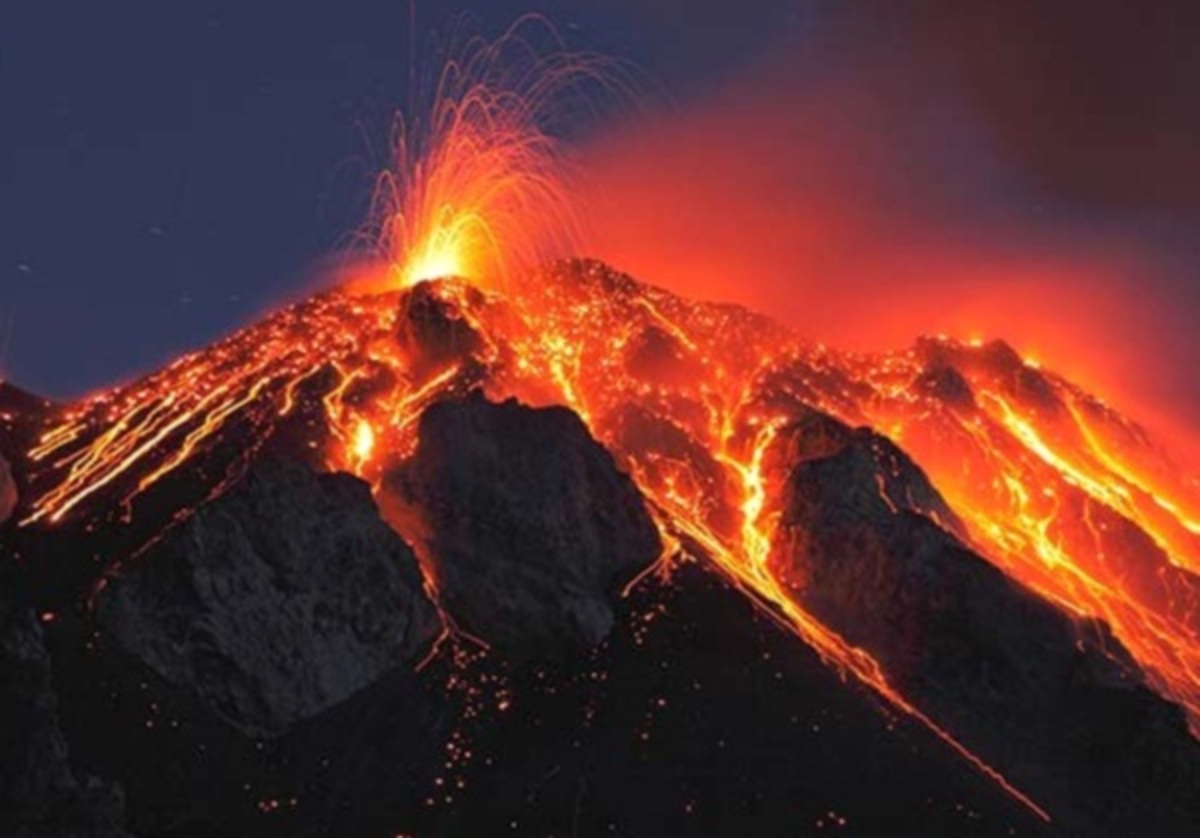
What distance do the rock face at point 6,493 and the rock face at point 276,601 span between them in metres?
10.6

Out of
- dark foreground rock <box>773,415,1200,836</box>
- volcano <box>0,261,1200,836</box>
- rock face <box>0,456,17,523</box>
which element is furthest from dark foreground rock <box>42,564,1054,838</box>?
rock face <box>0,456,17,523</box>

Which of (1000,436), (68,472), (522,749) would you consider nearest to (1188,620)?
(1000,436)

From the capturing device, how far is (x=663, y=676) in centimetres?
6481

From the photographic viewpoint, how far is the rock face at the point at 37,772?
138 feet

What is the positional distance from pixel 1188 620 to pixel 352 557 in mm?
67759

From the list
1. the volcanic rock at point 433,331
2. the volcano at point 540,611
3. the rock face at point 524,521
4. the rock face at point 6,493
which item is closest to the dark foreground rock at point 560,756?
the volcano at point 540,611

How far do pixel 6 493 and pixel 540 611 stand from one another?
29101 millimetres

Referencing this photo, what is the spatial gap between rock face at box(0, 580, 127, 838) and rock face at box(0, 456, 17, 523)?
18.2 m

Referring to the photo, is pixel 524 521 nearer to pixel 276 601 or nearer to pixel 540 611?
pixel 540 611

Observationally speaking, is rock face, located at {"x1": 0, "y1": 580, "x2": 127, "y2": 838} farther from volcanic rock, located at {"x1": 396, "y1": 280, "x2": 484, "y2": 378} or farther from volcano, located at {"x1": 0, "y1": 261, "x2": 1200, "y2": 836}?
volcanic rock, located at {"x1": 396, "y1": 280, "x2": 484, "y2": 378}

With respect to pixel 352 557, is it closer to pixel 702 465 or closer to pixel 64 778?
pixel 64 778

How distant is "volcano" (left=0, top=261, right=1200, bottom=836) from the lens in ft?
173

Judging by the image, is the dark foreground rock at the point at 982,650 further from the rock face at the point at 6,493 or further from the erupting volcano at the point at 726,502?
the rock face at the point at 6,493

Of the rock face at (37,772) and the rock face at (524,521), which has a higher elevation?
the rock face at (524,521)
